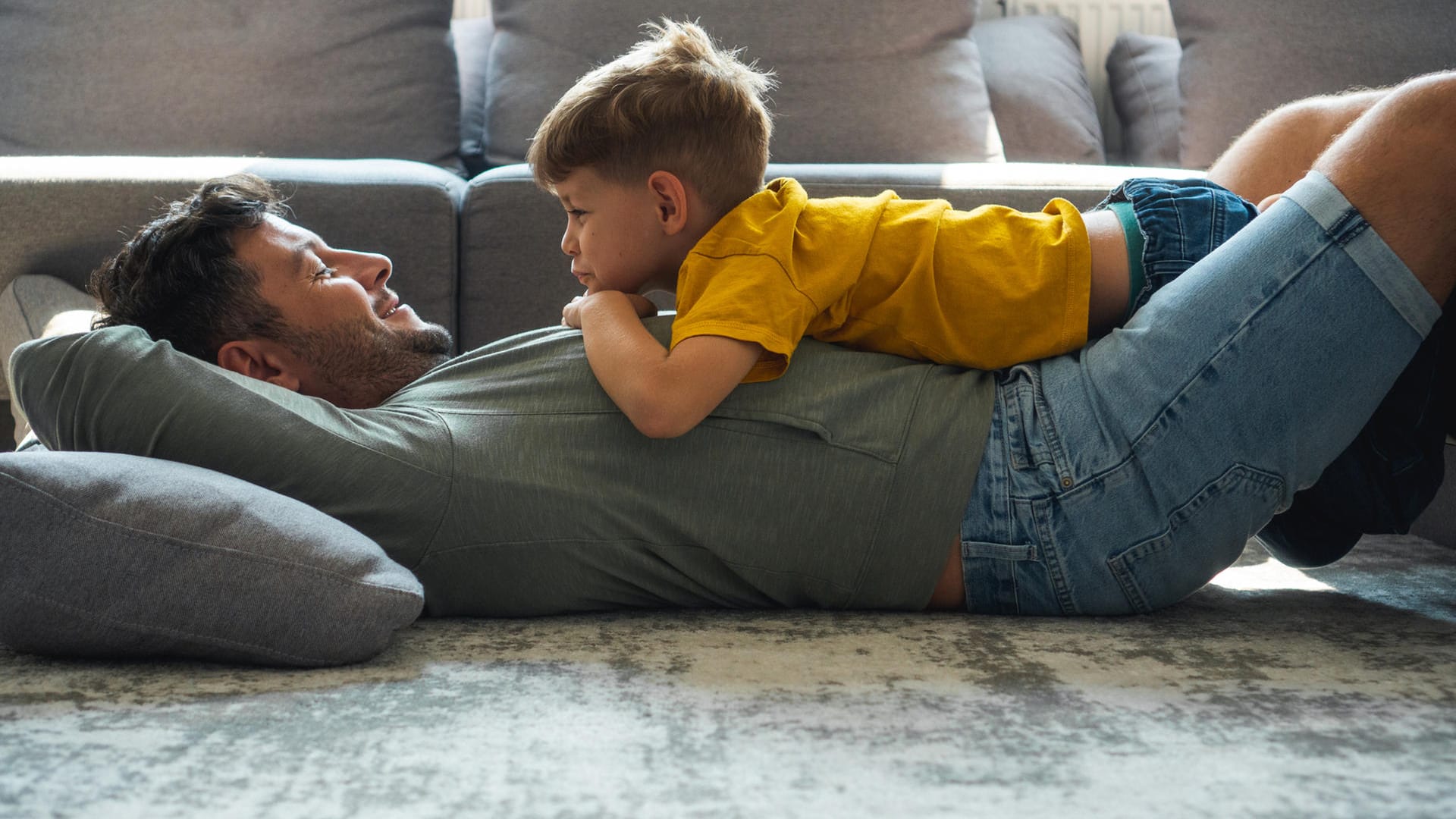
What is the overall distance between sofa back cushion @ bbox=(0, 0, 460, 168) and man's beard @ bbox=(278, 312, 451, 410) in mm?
1260

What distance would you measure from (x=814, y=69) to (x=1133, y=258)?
1.40 meters

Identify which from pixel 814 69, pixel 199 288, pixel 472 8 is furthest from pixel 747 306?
pixel 472 8

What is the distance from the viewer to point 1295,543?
4.37 ft

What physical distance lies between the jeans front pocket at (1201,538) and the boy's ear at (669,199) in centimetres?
57

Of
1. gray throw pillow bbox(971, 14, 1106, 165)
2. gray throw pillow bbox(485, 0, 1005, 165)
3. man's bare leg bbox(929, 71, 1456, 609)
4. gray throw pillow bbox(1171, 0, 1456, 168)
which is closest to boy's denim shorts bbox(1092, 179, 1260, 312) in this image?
man's bare leg bbox(929, 71, 1456, 609)

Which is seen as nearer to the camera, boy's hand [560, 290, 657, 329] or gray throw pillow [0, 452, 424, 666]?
gray throw pillow [0, 452, 424, 666]

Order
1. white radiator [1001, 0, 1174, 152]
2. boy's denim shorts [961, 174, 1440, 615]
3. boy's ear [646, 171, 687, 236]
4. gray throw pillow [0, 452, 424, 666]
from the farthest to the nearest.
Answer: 1. white radiator [1001, 0, 1174, 152]
2. boy's ear [646, 171, 687, 236]
3. boy's denim shorts [961, 174, 1440, 615]
4. gray throw pillow [0, 452, 424, 666]

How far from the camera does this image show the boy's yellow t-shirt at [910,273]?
3.93ft

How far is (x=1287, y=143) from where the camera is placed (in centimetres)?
156

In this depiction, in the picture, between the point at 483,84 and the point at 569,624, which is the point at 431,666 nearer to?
the point at 569,624

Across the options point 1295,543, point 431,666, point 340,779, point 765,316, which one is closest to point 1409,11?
point 1295,543

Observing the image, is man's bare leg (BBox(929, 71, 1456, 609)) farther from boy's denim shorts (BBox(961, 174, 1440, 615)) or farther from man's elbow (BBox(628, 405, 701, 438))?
man's elbow (BBox(628, 405, 701, 438))

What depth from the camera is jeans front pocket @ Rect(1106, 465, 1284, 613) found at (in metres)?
1.14

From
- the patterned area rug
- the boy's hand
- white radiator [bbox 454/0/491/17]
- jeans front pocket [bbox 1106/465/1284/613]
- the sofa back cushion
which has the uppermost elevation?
white radiator [bbox 454/0/491/17]
